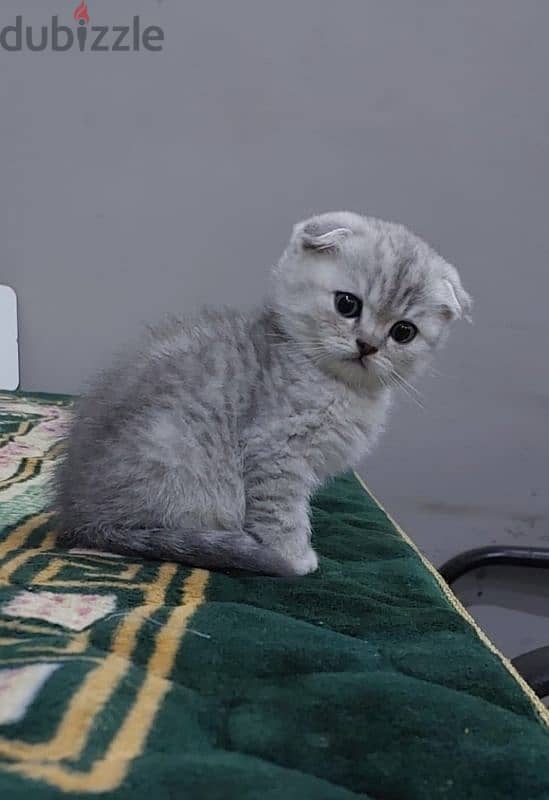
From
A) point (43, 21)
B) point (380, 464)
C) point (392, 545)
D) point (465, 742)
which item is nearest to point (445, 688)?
point (465, 742)

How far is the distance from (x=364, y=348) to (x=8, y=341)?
120cm

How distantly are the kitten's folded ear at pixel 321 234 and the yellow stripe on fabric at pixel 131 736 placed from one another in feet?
1.85

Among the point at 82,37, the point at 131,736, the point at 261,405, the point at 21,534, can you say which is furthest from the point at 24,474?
the point at 82,37

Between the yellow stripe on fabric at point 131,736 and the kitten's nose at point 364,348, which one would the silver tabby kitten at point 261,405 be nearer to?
the kitten's nose at point 364,348

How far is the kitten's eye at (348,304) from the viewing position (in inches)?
40.7

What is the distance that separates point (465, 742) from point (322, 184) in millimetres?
1588

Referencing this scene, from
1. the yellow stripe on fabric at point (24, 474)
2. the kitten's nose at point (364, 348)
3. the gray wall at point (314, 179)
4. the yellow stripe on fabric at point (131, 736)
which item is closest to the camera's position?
the yellow stripe on fabric at point (131, 736)

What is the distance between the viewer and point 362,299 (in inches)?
40.4

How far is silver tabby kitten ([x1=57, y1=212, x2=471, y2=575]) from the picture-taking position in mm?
888

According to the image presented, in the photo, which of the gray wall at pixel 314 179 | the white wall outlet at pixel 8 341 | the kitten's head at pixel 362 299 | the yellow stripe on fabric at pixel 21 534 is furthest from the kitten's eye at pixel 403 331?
the white wall outlet at pixel 8 341

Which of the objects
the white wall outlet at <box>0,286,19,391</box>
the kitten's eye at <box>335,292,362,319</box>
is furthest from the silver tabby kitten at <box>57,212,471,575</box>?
the white wall outlet at <box>0,286,19,391</box>

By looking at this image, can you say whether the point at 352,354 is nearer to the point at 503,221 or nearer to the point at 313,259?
the point at 313,259

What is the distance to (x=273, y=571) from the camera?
2.81 ft

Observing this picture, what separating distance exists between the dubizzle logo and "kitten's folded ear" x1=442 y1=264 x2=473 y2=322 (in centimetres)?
115
